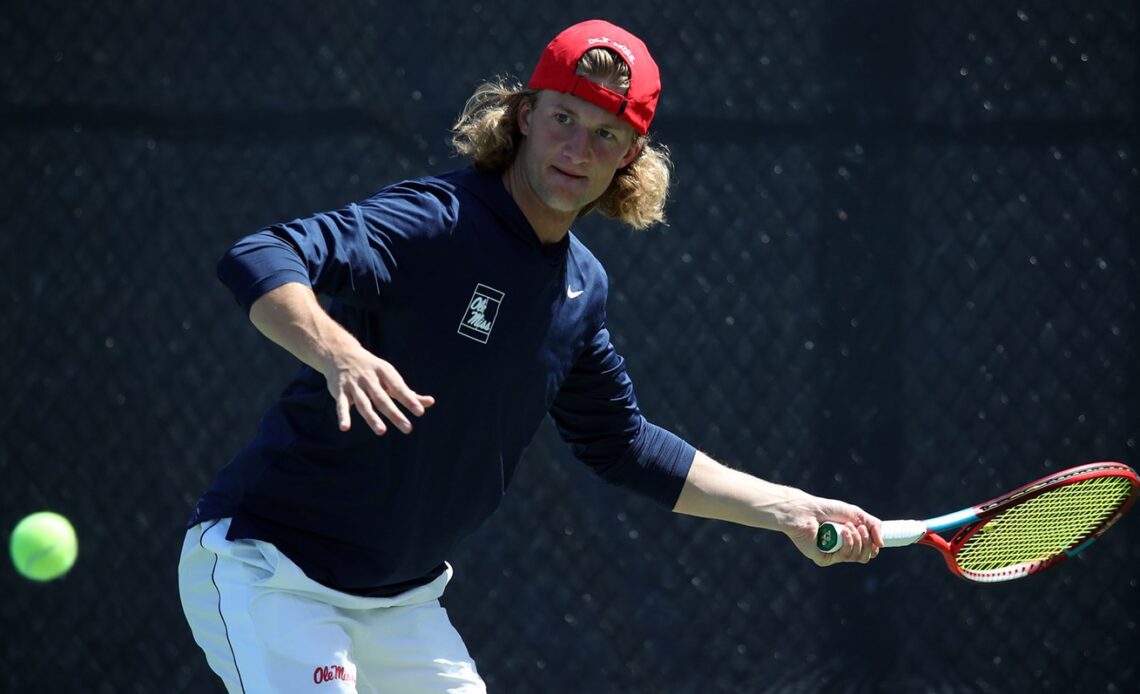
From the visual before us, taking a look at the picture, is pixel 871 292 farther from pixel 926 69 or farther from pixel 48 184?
pixel 48 184

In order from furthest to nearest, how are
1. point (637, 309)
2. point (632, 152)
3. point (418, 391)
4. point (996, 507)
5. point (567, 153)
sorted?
point (637, 309)
point (996, 507)
point (632, 152)
point (567, 153)
point (418, 391)

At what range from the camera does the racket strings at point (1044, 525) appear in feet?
9.10

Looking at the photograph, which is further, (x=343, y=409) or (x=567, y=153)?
(x=567, y=153)

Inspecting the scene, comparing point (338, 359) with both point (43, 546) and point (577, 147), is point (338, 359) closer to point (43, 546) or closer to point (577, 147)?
point (577, 147)

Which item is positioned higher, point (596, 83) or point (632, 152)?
point (596, 83)

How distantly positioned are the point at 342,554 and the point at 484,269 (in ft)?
1.63

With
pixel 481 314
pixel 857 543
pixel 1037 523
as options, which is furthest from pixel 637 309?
pixel 481 314

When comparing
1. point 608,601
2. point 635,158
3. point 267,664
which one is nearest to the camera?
point 267,664

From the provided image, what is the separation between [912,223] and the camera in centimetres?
366

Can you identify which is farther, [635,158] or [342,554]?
[635,158]

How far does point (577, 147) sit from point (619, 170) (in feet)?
0.94

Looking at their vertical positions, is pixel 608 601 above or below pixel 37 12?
below

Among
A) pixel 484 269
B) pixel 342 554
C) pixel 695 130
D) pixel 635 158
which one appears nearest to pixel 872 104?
pixel 695 130

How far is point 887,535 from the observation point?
248 cm
